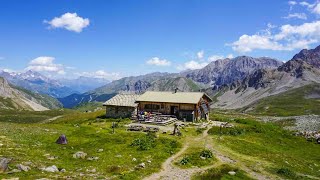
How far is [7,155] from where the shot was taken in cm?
3316

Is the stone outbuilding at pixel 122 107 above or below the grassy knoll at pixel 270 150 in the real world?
above

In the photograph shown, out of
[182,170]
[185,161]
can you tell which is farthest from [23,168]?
[185,161]

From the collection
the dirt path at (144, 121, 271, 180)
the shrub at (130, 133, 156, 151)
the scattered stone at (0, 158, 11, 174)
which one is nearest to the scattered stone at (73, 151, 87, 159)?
the shrub at (130, 133, 156, 151)

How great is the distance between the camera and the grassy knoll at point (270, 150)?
1519 inches

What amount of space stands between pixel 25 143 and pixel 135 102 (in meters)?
41.2

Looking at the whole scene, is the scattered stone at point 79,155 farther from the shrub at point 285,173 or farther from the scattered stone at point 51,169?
the shrub at point 285,173

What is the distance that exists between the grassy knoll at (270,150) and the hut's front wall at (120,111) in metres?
26.6

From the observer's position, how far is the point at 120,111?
84.1 meters

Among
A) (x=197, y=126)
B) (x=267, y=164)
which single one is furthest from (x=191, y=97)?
(x=267, y=164)

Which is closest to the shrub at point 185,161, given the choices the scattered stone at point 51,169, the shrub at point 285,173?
the shrub at point 285,173

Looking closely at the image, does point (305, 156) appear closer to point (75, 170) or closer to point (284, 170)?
point (284, 170)

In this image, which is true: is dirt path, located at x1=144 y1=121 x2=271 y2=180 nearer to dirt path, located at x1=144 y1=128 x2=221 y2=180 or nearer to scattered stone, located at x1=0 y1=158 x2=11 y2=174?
dirt path, located at x1=144 y1=128 x2=221 y2=180

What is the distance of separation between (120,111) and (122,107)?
4.42ft

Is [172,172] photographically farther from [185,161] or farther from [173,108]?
[173,108]
